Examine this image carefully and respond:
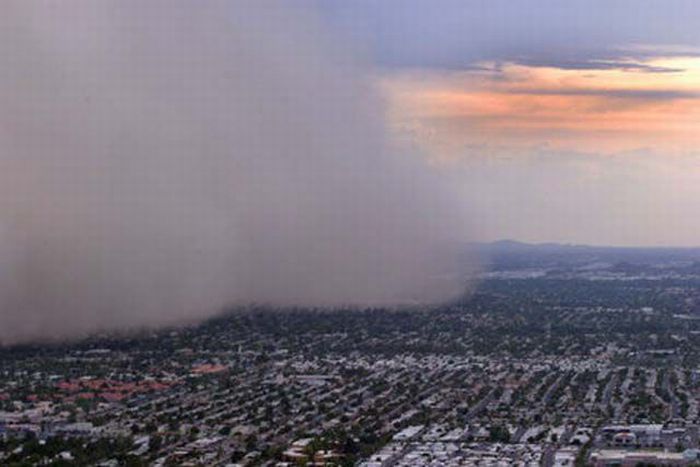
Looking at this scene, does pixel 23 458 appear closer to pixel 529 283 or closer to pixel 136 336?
pixel 136 336

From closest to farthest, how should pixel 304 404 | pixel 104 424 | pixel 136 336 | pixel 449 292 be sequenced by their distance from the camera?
pixel 104 424 < pixel 304 404 < pixel 136 336 < pixel 449 292

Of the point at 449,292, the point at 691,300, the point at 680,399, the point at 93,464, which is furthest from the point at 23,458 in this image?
the point at 691,300

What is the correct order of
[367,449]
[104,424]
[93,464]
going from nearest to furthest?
[93,464] < [367,449] < [104,424]

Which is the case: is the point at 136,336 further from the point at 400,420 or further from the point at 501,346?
the point at 400,420

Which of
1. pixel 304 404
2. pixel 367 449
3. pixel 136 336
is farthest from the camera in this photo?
pixel 136 336

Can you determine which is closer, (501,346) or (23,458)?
(23,458)

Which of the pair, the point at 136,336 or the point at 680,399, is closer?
the point at 680,399

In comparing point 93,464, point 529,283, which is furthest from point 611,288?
point 93,464

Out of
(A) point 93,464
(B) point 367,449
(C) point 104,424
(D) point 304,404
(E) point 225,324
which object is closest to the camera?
(A) point 93,464
